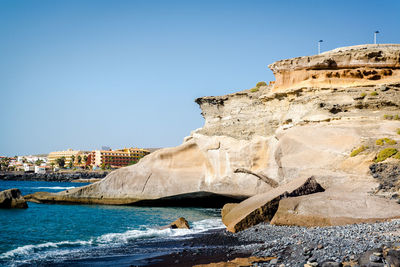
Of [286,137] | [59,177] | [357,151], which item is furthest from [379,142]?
[59,177]

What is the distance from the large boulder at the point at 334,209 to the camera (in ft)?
43.4

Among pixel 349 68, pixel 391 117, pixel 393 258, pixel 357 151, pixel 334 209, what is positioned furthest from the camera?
pixel 349 68

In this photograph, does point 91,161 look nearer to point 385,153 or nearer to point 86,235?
point 86,235

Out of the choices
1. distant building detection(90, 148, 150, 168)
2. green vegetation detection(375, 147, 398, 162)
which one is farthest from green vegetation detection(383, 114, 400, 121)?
distant building detection(90, 148, 150, 168)

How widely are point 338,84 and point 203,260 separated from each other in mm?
19559

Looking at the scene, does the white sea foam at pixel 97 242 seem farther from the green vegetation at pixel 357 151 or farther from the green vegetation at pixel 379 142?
the green vegetation at pixel 379 142

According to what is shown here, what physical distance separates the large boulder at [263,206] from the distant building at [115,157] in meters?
121

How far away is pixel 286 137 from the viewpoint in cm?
2322

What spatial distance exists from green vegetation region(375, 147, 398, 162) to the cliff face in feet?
1.70

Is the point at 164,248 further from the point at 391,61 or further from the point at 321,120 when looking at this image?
the point at 391,61

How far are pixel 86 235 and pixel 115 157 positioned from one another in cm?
12237

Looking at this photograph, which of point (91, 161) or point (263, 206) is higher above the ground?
point (91, 161)

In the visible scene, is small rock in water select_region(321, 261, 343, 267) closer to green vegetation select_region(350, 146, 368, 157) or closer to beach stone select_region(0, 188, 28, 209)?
green vegetation select_region(350, 146, 368, 157)

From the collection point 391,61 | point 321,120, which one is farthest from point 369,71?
point 321,120
